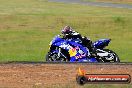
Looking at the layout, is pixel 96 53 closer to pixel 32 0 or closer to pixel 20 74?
pixel 20 74

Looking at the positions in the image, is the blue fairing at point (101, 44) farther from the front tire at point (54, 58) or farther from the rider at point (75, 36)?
the front tire at point (54, 58)

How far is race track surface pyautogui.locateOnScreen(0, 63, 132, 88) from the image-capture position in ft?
40.1

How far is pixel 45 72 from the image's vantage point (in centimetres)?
1377

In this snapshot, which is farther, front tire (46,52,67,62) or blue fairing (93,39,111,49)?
blue fairing (93,39,111,49)

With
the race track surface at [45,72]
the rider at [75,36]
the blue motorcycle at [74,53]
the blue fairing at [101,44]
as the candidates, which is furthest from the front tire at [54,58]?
the race track surface at [45,72]

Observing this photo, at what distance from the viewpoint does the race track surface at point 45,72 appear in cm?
1223

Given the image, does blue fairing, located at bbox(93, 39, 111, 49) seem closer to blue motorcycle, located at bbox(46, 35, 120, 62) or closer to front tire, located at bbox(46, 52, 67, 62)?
blue motorcycle, located at bbox(46, 35, 120, 62)

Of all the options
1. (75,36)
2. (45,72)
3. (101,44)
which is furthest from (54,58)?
(45,72)

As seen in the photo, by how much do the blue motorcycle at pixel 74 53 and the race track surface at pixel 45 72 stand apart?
148cm

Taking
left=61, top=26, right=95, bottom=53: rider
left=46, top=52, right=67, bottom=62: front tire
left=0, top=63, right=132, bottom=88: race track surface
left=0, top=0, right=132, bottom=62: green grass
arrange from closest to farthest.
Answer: left=0, top=63, right=132, bottom=88: race track surface
left=46, top=52, right=67, bottom=62: front tire
left=61, top=26, right=95, bottom=53: rider
left=0, top=0, right=132, bottom=62: green grass

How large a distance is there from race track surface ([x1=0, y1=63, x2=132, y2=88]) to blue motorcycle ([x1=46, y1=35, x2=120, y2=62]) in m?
1.48

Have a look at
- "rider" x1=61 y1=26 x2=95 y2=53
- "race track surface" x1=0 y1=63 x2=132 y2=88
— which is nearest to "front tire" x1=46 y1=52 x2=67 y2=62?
"rider" x1=61 y1=26 x2=95 y2=53

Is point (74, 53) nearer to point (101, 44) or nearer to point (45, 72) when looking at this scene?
point (101, 44)

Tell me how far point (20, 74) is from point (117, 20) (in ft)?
70.2
